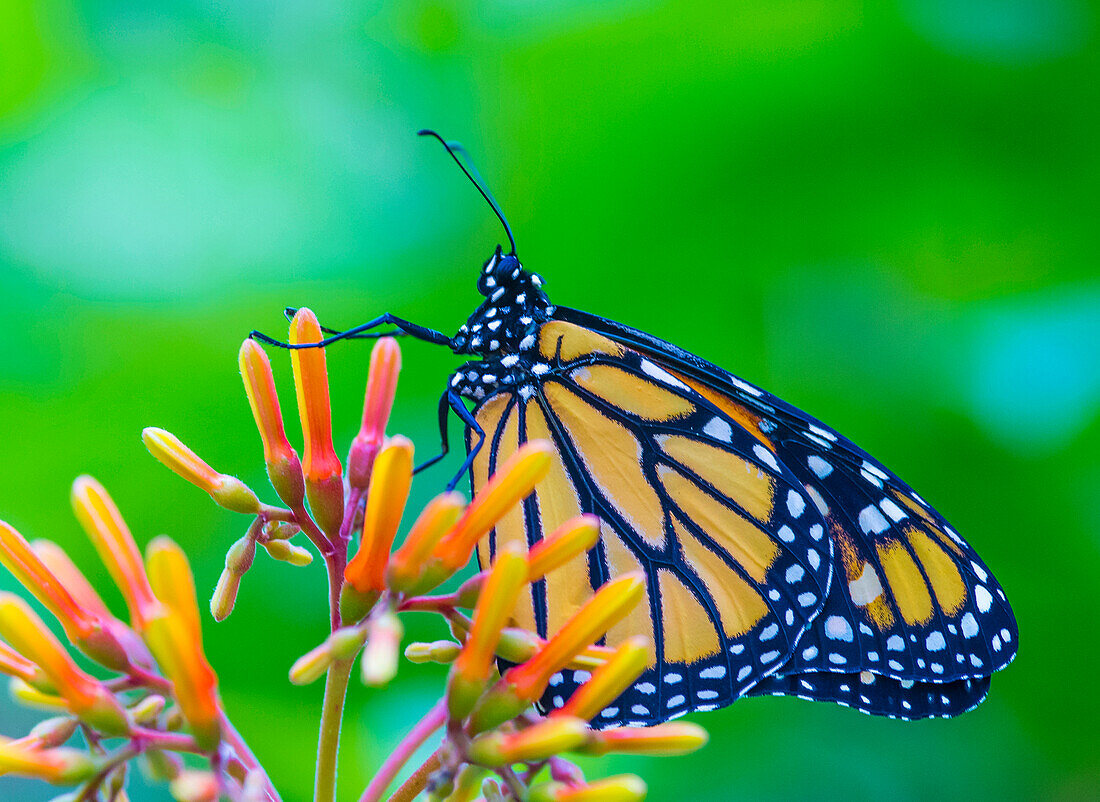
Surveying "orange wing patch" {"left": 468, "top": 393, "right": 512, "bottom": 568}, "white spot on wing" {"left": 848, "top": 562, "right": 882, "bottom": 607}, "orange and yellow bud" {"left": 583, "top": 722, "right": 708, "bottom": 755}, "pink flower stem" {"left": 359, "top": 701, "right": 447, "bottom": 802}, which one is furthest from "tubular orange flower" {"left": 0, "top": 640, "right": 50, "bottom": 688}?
"white spot on wing" {"left": 848, "top": 562, "right": 882, "bottom": 607}

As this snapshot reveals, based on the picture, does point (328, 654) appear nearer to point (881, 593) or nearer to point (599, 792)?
point (599, 792)

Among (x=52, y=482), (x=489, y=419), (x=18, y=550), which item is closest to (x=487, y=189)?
(x=489, y=419)

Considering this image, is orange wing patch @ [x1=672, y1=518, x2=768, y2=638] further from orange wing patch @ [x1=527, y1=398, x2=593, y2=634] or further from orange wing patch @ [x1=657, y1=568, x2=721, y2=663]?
orange wing patch @ [x1=527, y1=398, x2=593, y2=634]

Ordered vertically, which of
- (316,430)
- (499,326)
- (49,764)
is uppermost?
(499,326)

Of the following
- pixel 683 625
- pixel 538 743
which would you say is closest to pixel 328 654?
pixel 538 743

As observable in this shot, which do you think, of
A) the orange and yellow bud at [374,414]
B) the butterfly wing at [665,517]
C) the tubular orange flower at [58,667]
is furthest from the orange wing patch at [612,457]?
the tubular orange flower at [58,667]

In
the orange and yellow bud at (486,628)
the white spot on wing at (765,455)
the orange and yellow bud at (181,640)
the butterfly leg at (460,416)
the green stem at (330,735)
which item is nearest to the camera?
the orange and yellow bud at (181,640)

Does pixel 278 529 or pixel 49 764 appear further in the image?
pixel 278 529

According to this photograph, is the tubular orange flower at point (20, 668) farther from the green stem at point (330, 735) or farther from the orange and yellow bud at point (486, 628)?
the orange and yellow bud at point (486, 628)
